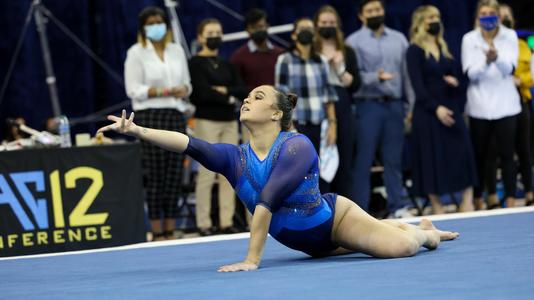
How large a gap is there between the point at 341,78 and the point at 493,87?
120 cm

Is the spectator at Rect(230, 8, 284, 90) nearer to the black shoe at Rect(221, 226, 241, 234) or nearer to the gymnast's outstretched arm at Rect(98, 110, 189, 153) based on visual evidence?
the black shoe at Rect(221, 226, 241, 234)

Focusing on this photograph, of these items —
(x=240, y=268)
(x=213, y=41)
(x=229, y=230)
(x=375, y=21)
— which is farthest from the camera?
(x=375, y=21)

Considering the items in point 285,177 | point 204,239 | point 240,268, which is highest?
point 285,177

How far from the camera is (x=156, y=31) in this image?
7230 mm

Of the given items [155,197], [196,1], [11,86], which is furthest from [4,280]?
[196,1]

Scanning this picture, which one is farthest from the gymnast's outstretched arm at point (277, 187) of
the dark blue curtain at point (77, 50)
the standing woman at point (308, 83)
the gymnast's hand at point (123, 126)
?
the dark blue curtain at point (77, 50)

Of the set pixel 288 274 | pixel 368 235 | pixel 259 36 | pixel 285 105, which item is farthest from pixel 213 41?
pixel 288 274

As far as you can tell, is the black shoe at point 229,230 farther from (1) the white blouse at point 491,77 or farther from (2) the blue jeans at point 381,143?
(1) the white blouse at point 491,77

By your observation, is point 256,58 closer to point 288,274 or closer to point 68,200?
point 68,200

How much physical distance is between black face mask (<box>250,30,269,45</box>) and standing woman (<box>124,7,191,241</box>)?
662mm

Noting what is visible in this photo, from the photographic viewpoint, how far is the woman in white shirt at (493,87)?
7785 millimetres

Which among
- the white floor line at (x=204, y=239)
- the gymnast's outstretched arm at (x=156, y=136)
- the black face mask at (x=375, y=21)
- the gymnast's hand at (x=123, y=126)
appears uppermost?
the black face mask at (x=375, y=21)

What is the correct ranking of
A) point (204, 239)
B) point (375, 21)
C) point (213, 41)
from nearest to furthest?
point (204, 239)
point (213, 41)
point (375, 21)

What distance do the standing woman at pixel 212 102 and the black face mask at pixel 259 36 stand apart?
301 mm
